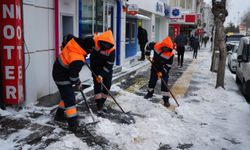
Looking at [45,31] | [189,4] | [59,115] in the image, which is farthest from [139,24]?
[189,4]

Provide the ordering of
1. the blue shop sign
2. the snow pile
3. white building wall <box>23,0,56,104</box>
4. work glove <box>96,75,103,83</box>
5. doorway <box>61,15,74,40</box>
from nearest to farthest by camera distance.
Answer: the snow pile < work glove <box>96,75,103,83</box> < white building wall <box>23,0,56,104</box> < doorway <box>61,15,74,40</box> < the blue shop sign

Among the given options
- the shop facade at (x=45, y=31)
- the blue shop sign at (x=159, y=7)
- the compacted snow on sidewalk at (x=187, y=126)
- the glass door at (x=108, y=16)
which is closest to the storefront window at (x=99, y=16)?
the shop facade at (x=45, y=31)

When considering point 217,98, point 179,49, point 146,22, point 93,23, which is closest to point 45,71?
point 93,23

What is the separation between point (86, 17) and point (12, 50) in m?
4.35

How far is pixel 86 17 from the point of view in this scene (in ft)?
32.7

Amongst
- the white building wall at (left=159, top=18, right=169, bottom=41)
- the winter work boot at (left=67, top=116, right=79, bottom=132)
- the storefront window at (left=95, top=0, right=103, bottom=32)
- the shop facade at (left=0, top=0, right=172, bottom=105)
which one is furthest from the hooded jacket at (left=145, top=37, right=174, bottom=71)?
the white building wall at (left=159, top=18, right=169, bottom=41)

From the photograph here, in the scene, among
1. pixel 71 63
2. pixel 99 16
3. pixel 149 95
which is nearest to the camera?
pixel 71 63

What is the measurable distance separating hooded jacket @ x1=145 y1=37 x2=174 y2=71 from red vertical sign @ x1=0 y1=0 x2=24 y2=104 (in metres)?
3.31

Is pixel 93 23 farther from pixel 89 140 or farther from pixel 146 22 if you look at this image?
pixel 146 22

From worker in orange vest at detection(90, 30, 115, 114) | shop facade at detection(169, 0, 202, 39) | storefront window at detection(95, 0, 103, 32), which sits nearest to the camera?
worker in orange vest at detection(90, 30, 115, 114)

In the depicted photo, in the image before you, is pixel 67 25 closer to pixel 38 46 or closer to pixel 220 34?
pixel 38 46

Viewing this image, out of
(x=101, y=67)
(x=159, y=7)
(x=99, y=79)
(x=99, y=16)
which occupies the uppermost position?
(x=159, y=7)

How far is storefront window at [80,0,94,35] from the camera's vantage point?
31.9 feet

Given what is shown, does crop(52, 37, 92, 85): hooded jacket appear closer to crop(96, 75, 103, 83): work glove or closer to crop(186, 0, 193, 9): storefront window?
crop(96, 75, 103, 83): work glove
